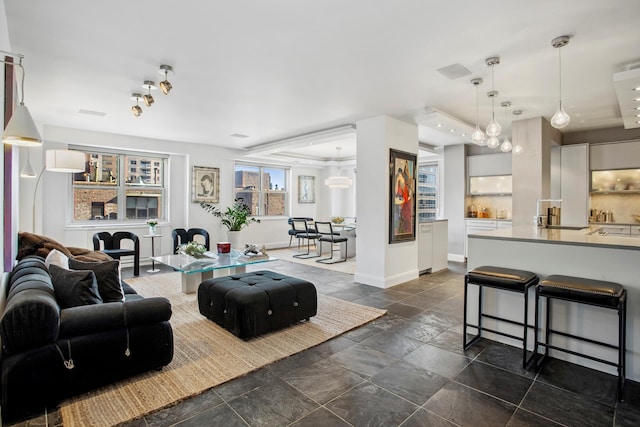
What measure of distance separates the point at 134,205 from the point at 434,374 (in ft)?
22.4

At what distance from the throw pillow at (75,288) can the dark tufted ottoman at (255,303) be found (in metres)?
1.10

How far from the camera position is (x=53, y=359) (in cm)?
206

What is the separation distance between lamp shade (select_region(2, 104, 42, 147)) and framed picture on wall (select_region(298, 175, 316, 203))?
8493 mm

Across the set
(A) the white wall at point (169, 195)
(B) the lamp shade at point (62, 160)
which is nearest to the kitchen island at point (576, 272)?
(B) the lamp shade at point (62, 160)

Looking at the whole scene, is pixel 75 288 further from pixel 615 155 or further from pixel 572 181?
pixel 615 155

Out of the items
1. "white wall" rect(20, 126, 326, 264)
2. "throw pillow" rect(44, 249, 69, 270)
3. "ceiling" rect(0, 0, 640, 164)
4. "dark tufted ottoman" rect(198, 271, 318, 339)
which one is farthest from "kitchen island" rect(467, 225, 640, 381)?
"white wall" rect(20, 126, 326, 264)

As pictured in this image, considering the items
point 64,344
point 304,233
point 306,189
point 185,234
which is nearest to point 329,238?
point 304,233

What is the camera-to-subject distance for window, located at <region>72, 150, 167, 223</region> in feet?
21.3

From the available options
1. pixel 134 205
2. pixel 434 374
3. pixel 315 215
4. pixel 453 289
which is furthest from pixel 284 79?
pixel 315 215

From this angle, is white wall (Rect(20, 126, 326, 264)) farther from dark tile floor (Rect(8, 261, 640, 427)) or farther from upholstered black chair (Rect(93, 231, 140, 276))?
dark tile floor (Rect(8, 261, 640, 427))

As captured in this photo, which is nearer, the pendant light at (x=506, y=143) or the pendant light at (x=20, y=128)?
the pendant light at (x=20, y=128)

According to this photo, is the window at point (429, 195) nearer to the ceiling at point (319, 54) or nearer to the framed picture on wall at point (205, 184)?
the ceiling at point (319, 54)

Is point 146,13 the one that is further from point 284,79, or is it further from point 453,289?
point 453,289

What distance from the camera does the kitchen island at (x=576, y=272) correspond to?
8.18ft
